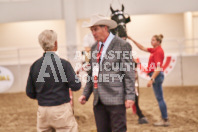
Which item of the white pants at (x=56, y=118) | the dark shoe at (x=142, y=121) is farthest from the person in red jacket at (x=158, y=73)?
the white pants at (x=56, y=118)

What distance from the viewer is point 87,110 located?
695 centimetres

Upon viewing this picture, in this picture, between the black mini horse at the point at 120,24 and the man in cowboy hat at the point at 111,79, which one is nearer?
the man in cowboy hat at the point at 111,79

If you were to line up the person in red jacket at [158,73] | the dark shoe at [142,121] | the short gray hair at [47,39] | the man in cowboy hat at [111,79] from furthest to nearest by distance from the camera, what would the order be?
the dark shoe at [142,121] → the person in red jacket at [158,73] → the man in cowboy hat at [111,79] → the short gray hair at [47,39]

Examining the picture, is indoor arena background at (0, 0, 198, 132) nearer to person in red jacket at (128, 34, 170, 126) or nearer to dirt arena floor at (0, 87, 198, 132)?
dirt arena floor at (0, 87, 198, 132)

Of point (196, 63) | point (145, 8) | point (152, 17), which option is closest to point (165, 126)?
point (196, 63)

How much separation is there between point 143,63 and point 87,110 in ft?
9.18

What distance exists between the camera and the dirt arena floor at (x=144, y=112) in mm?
5359

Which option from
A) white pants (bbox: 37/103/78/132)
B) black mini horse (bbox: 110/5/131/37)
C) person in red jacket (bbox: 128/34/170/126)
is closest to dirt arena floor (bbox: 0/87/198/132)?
person in red jacket (bbox: 128/34/170/126)

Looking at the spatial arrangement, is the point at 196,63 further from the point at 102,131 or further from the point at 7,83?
the point at 102,131

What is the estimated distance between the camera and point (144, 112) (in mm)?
6418

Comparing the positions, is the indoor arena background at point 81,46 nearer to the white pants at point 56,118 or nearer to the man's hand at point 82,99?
the man's hand at point 82,99

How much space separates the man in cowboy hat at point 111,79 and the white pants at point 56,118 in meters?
0.36

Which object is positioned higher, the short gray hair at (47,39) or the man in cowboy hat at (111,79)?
the short gray hair at (47,39)

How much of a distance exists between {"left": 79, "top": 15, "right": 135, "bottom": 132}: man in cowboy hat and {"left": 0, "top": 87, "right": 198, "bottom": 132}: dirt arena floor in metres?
1.94
